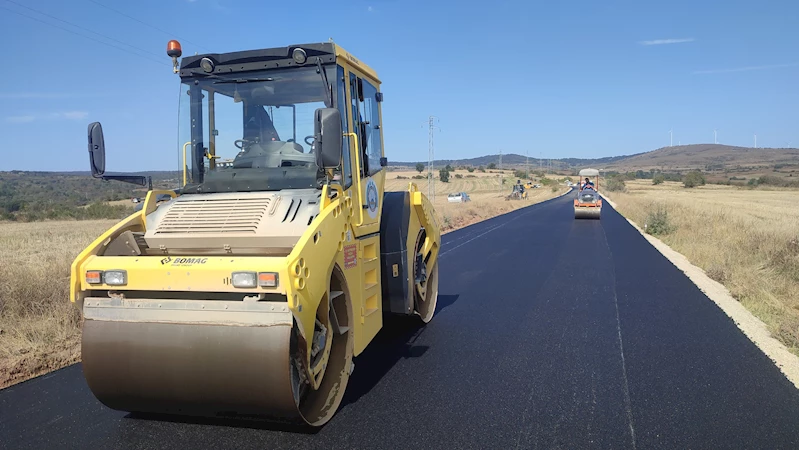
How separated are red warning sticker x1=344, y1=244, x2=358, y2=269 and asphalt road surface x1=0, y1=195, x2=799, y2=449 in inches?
45.1

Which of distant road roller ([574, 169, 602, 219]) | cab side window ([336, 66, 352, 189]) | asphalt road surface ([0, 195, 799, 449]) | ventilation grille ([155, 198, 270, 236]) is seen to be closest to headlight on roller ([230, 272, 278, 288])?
ventilation grille ([155, 198, 270, 236])

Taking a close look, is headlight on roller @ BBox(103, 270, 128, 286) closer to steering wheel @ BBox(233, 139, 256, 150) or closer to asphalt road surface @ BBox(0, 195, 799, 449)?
asphalt road surface @ BBox(0, 195, 799, 449)

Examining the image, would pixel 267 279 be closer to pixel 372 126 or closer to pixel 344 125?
pixel 344 125

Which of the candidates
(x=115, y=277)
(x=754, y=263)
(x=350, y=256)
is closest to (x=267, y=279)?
(x=115, y=277)

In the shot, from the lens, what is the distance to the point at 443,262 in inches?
537

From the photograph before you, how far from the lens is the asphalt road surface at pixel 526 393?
4.37 m

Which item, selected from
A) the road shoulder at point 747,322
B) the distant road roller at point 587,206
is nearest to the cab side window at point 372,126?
the road shoulder at point 747,322

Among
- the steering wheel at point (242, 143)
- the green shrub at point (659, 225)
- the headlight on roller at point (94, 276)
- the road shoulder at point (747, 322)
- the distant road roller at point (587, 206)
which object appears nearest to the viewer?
the headlight on roller at point (94, 276)

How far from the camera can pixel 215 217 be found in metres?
4.47

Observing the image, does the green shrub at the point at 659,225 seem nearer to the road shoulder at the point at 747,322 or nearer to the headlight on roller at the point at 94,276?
the road shoulder at the point at 747,322

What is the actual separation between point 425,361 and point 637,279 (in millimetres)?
6568

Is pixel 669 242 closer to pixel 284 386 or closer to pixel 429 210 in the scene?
pixel 429 210

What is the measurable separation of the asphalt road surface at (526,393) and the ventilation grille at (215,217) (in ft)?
4.76

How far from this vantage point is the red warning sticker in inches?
191
